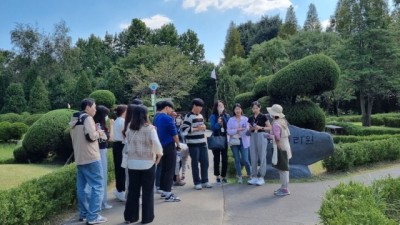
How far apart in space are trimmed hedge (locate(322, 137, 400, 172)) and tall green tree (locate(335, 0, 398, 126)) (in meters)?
13.6

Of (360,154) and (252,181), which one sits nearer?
(252,181)

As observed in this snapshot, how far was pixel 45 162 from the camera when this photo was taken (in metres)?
12.7

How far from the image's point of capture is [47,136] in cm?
1195

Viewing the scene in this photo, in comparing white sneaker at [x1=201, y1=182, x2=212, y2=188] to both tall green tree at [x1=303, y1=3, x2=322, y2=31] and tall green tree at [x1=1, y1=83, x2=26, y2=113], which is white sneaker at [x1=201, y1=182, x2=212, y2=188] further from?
tall green tree at [x1=303, y1=3, x2=322, y2=31]

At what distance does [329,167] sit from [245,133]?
2.67m

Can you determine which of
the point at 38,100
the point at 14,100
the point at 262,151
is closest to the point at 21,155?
the point at 262,151

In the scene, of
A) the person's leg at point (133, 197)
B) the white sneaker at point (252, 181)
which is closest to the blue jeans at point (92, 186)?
the person's leg at point (133, 197)

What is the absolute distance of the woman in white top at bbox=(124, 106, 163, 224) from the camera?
17.1 ft

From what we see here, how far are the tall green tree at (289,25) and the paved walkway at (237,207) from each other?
4463 centimetres

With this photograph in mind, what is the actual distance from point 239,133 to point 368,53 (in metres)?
19.2

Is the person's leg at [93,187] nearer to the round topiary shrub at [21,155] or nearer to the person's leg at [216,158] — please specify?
the person's leg at [216,158]

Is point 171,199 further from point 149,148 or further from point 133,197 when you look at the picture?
Result: point 149,148

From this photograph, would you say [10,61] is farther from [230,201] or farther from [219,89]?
[230,201]

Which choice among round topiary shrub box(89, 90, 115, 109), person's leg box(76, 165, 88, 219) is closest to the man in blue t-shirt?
person's leg box(76, 165, 88, 219)
